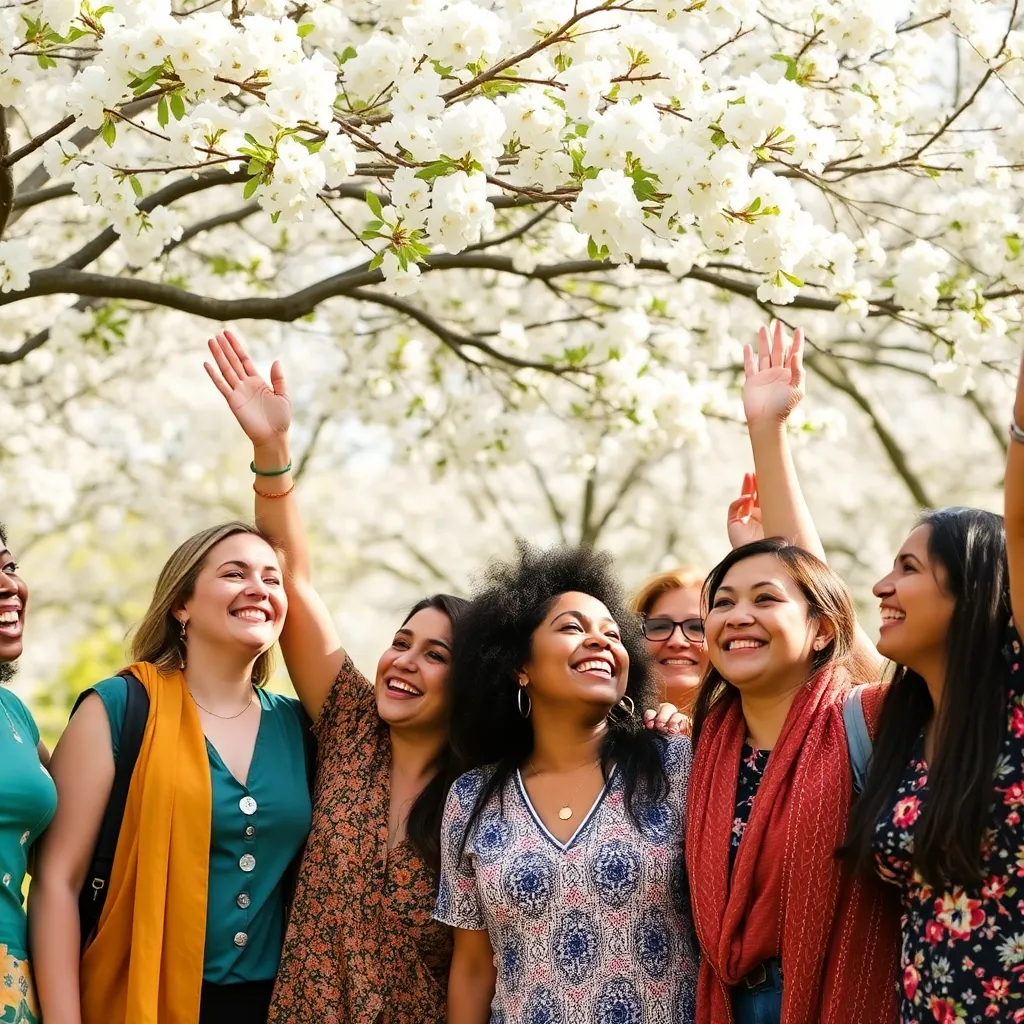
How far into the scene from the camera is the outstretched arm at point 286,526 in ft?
12.5

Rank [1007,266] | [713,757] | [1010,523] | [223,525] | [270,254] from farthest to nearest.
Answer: [270,254] → [1007,266] → [223,525] → [713,757] → [1010,523]

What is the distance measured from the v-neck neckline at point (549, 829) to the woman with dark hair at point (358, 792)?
9.9 inches

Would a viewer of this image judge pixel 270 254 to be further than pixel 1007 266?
Yes

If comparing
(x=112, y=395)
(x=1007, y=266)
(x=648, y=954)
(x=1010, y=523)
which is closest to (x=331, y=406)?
(x=112, y=395)

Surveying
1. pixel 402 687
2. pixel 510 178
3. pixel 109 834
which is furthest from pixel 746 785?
pixel 510 178

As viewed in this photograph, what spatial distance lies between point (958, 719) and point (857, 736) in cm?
41

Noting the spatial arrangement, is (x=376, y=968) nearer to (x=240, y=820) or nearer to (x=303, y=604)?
(x=240, y=820)

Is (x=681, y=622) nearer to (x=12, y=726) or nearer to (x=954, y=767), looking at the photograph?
(x=954, y=767)

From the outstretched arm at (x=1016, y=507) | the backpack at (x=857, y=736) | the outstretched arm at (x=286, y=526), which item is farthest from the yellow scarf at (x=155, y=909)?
the outstretched arm at (x=1016, y=507)

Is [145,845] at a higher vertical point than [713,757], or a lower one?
lower

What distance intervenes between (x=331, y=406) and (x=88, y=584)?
9.35 m

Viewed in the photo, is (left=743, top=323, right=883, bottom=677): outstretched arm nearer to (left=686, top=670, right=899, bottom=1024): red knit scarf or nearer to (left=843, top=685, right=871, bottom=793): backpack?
(left=843, top=685, right=871, bottom=793): backpack

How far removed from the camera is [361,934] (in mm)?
3438

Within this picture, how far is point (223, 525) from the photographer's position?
3.80 m
